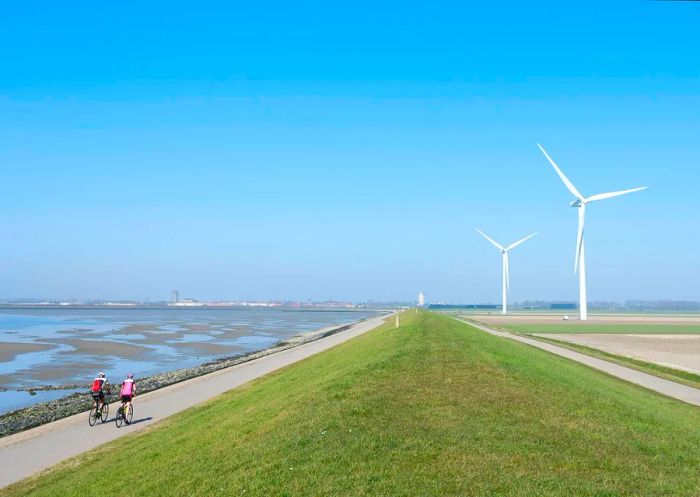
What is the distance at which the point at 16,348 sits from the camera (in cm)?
6175

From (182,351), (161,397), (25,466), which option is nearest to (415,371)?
(25,466)

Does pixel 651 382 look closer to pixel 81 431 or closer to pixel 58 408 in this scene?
pixel 81 431

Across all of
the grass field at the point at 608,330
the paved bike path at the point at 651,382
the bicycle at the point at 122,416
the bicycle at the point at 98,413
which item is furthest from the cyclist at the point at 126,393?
the grass field at the point at 608,330

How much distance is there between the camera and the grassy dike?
1090 centimetres

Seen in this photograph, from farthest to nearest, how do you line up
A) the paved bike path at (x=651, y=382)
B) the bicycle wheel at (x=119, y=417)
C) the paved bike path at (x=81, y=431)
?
the paved bike path at (x=651, y=382)
the bicycle wheel at (x=119, y=417)
the paved bike path at (x=81, y=431)

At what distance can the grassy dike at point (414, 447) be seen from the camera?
10.9 metres

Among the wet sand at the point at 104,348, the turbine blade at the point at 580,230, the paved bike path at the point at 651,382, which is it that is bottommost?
the wet sand at the point at 104,348

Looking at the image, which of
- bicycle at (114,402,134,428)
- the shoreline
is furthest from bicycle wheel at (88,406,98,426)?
the shoreline

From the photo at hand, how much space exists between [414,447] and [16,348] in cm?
5962

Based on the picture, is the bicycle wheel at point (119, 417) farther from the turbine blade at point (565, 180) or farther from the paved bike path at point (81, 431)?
the turbine blade at point (565, 180)

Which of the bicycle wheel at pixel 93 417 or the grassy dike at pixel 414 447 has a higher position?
the grassy dike at pixel 414 447

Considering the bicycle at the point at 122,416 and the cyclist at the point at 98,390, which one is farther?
the cyclist at the point at 98,390

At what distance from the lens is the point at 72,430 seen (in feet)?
68.5

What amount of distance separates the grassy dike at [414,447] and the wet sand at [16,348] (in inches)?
1648
